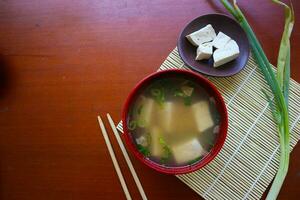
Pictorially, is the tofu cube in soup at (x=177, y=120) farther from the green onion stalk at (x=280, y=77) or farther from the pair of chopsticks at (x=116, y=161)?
the green onion stalk at (x=280, y=77)

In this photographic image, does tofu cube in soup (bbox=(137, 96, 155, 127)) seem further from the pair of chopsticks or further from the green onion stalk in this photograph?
the green onion stalk

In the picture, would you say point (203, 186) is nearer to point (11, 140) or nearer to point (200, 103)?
point (200, 103)

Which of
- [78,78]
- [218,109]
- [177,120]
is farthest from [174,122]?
[78,78]

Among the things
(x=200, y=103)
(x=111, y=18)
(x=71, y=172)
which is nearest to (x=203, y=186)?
(x=200, y=103)

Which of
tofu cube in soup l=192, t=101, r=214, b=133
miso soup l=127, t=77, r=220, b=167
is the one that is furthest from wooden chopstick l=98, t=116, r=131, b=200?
tofu cube in soup l=192, t=101, r=214, b=133

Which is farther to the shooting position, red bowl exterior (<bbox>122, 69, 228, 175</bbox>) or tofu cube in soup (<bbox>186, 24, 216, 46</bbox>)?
tofu cube in soup (<bbox>186, 24, 216, 46</bbox>)
